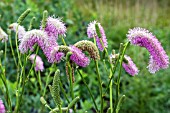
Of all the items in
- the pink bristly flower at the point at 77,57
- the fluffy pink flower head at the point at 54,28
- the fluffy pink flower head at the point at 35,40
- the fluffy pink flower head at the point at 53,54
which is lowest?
the pink bristly flower at the point at 77,57

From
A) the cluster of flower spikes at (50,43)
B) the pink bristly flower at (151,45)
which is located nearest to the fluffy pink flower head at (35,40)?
the cluster of flower spikes at (50,43)

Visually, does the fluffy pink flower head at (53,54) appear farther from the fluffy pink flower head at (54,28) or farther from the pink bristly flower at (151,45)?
the pink bristly flower at (151,45)

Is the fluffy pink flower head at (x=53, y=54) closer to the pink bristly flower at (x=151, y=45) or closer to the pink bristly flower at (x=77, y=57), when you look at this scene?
the pink bristly flower at (x=77, y=57)

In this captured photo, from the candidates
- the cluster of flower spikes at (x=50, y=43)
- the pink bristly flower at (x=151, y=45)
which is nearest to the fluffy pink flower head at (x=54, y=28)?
the cluster of flower spikes at (x=50, y=43)

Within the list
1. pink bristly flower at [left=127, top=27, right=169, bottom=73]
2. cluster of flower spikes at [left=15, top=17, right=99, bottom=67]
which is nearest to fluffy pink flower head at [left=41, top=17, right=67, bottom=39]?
cluster of flower spikes at [left=15, top=17, right=99, bottom=67]

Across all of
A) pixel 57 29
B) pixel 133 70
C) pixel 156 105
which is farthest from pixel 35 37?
pixel 156 105

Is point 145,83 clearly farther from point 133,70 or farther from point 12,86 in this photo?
point 133,70

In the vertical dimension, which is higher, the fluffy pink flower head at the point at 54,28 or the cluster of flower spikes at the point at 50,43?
the fluffy pink flower head at the point at 54,28
